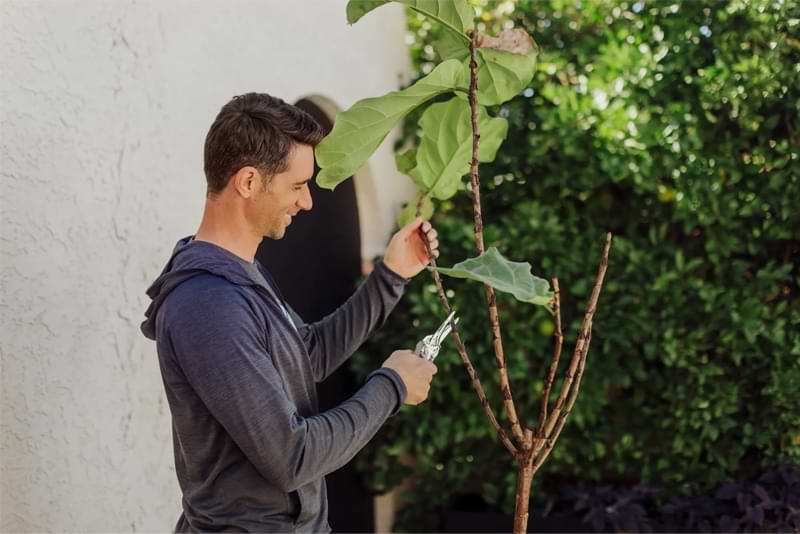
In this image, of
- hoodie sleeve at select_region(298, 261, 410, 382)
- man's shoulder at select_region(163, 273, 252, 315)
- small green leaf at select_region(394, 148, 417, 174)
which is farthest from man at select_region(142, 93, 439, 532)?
small green leaf at select_region(394, 148, 417, 174)

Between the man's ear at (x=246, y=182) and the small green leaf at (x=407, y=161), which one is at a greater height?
the small green leaf at (x=407, y=161)

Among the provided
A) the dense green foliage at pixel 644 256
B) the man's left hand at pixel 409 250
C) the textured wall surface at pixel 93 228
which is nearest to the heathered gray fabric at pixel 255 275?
the man's left hand at pixel 409 250

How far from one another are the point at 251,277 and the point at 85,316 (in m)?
0.57

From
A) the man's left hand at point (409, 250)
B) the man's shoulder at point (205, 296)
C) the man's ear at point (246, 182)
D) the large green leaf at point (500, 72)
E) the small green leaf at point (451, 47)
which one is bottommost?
the man's shoulder at point (205, 296)

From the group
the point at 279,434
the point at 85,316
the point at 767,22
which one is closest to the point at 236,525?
the point at 279,434

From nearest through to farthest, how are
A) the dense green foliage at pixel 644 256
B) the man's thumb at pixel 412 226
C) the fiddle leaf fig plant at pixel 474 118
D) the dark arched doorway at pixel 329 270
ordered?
the fiddle leaf fig plant at pixel 474 118
the man's thumb at pixel 412 226
the dark arched doorway at pixel 329 270
the dense green foliage at pixel 644 256

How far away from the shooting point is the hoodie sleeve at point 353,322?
2.15 m

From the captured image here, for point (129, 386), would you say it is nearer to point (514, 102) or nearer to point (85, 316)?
point (85, 316)

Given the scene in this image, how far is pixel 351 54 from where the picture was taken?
3.89 meters

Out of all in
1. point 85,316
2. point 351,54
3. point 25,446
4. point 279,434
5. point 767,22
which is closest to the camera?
point 279,434

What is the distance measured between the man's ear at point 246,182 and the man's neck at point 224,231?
51 millimetres

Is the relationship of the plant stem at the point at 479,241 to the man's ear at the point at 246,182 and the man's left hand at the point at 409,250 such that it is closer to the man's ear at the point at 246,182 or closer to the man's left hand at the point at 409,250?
the man's left hand at the point at 409,250

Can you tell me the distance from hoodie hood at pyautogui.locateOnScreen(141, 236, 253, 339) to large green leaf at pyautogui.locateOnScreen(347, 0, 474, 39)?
1.68ft

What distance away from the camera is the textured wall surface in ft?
6.28
